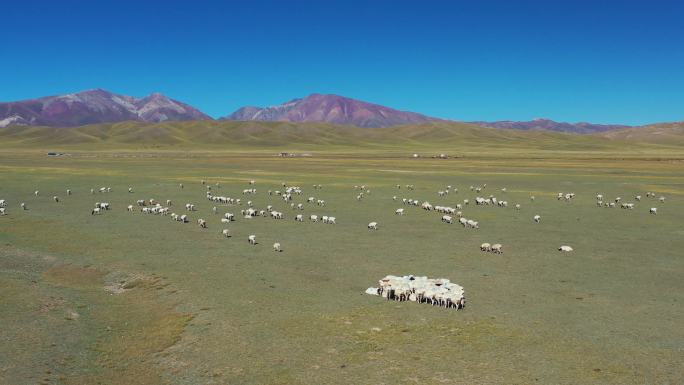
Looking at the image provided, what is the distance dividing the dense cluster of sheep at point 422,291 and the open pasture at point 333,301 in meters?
0.51

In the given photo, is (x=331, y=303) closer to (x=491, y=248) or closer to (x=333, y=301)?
(x=333, y=301)

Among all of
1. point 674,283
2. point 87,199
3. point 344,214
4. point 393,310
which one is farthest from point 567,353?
point 87,199

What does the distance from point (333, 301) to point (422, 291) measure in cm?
356

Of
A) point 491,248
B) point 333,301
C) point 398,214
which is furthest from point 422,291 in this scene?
point 398,214

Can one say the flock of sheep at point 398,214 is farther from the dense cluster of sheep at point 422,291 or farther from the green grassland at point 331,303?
the green grassland at point 331,303

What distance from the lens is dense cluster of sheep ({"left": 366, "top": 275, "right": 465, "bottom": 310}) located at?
65.2 ft

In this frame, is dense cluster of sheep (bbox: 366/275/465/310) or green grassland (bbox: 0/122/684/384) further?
dense cluster of sheep (bbox: 366/275/465/310)

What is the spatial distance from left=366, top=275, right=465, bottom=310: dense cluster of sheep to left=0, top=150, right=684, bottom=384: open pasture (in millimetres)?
515

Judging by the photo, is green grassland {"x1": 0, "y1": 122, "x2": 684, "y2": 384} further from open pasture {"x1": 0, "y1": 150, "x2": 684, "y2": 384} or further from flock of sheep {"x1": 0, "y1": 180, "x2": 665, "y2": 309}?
flock of sheep {"x1": 0, "y1": 180, "x2": 665, "y2": 309}

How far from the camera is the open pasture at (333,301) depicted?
597 inches

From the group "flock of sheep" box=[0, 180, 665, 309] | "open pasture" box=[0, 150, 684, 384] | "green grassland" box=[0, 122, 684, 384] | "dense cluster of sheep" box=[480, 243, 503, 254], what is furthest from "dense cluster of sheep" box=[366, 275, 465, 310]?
"dense cluster of sheep" box=[480, 243, 503, 254]

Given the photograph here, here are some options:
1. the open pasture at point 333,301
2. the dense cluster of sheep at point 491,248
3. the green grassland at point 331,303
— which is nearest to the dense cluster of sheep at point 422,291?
the open pasture at point 333,301

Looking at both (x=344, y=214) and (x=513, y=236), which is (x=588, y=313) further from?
(x=344, y=214)

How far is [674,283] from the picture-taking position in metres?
23.2
